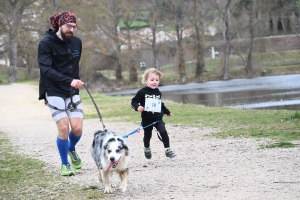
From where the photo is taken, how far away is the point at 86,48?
5406cm

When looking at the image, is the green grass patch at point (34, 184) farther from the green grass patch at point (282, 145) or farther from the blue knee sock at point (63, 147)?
the green grass patch at point (282, 145)

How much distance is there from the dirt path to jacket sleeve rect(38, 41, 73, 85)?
147 cm

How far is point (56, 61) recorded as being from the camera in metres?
8.70

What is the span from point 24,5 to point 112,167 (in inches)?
1983

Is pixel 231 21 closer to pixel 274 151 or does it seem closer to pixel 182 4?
pixel 182 4

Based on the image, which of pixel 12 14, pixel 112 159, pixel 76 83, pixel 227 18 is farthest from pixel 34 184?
pixel 227 18

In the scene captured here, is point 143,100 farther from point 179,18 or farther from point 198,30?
point 179,18

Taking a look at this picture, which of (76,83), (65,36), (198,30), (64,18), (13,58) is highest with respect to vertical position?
(198,30)

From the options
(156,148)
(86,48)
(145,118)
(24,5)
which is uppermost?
(24,5)

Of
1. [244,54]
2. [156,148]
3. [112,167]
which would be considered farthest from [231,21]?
[112,167]

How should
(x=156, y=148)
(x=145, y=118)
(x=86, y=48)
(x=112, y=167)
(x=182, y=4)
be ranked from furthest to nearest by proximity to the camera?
(x=182, y=4) < (x=86, y=48) < (x=156, y=148) < (x=145, y=118) < (x=112, y=167)

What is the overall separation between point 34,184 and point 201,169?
247 centimetres

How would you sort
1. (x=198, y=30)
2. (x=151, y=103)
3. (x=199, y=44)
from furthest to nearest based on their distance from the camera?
(x=199, y=44) → (x=198, y=30) → (x=151, y=103)

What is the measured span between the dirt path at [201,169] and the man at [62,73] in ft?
2.69
